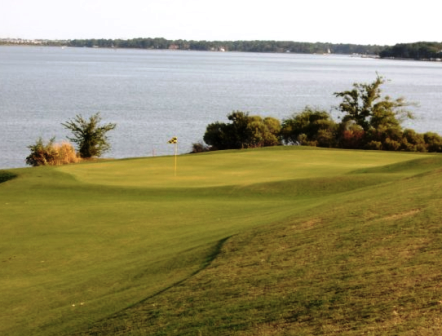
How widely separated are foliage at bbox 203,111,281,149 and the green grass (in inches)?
1094

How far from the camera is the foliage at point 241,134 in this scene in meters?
54.2

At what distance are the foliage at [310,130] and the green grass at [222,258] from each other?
26813 millimetres

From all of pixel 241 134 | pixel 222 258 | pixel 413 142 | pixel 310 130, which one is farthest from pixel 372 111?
pixel 222 258

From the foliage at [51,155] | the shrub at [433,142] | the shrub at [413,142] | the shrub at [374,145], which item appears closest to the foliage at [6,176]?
the foliage at [51,155]

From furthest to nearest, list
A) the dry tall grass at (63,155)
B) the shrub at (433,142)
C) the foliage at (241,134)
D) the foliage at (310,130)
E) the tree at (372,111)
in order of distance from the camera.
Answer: the tree at (372,111), the foliage at (241,134), the foliage at (310,130), the shrub at (433,142), the dry tall grass at (63,155)

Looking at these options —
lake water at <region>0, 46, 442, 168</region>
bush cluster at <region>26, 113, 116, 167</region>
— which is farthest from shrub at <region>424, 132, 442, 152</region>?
bush cluster at <region>26, 113, 116, 167</region>

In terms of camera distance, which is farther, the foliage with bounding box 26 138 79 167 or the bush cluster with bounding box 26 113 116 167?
the bush cluster with bounding box 26 113 116 167

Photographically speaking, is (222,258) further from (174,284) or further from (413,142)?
(413,142)

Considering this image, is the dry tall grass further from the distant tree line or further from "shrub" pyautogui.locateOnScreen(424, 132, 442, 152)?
"shrub" pyautogui.locateOnScreen(424, 132, 442, 152)

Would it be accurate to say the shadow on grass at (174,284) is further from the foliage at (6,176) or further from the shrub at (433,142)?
the shrub at (433,142)

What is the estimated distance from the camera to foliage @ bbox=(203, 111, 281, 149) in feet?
178

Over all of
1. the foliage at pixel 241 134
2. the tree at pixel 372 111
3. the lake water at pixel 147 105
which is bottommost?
the lake water at pixel 147 105

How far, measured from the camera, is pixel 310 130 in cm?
5500

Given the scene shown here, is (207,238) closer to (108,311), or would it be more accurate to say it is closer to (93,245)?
(93,245)
